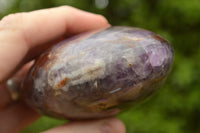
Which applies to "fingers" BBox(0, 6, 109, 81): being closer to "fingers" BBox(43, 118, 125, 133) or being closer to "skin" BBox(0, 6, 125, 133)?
"skin" BBox(0, 6, 125, 133)

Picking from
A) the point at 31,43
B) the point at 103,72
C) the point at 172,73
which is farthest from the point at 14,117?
the point at 172,73

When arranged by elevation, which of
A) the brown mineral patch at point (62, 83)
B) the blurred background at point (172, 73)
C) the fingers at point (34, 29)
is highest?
the fingers at point (34, 29)

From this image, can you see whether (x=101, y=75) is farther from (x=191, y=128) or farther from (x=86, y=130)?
(x=191, y=128)

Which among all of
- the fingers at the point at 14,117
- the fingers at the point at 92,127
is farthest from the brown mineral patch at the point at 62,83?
the fingers at the point at 14,117

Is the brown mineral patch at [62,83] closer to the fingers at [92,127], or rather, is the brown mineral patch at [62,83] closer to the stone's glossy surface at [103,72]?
the stone's glossy surface at [103,72]

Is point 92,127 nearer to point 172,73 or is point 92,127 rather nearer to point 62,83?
point 62,83

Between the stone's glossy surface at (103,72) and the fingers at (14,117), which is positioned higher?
the stone's glossy surface at (103,72)
